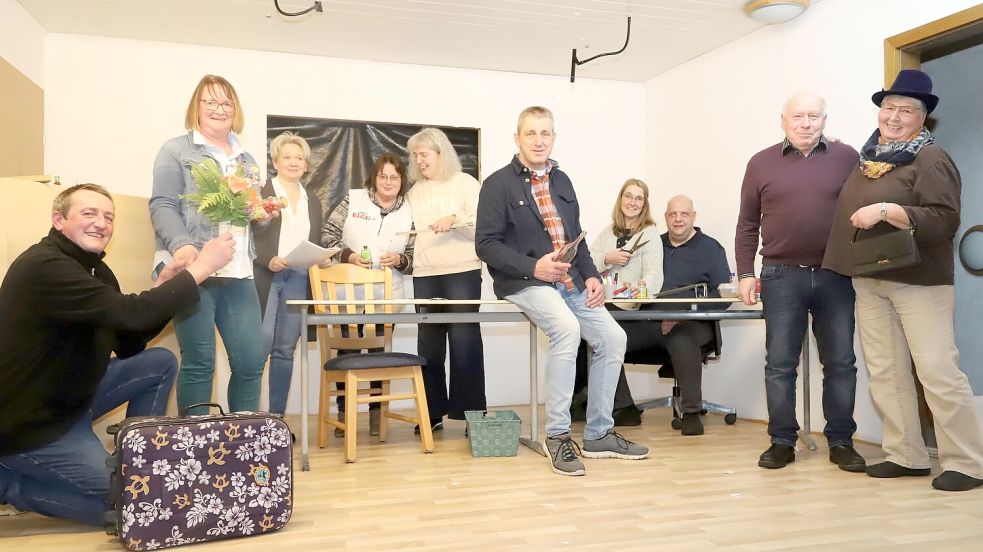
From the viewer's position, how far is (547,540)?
7.46 feet

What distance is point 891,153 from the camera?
3.04m

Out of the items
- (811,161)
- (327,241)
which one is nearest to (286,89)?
(327,241)

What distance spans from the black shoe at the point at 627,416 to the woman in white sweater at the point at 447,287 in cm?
90

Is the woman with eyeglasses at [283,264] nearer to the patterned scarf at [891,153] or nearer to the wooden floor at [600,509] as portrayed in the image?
the wooden floor at [600,509]

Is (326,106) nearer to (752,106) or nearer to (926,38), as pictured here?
(752,106)

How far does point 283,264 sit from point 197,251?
1073 mm

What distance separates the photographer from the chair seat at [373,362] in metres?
3.60

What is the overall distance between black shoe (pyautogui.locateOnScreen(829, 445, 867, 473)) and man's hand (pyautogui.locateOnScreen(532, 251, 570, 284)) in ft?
4.54

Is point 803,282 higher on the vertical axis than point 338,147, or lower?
lower

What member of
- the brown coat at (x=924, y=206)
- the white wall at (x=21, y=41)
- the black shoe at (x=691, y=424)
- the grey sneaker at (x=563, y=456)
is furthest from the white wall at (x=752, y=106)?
the white wall at (x=21, y=41)

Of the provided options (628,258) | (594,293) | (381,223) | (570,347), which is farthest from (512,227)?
(628,258)

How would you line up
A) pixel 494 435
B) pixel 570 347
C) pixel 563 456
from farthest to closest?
1. pixel 494 435
2. pixel 570 347
3. pixel 563 456

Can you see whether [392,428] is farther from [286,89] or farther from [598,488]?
[286,89]

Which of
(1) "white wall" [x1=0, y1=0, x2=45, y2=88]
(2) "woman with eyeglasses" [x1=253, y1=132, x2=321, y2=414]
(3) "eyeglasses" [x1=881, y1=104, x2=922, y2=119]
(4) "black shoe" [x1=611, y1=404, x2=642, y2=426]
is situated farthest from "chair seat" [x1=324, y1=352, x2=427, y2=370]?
(1) "white wall" [x1=0, y1=0, x2=45, y2=88]
